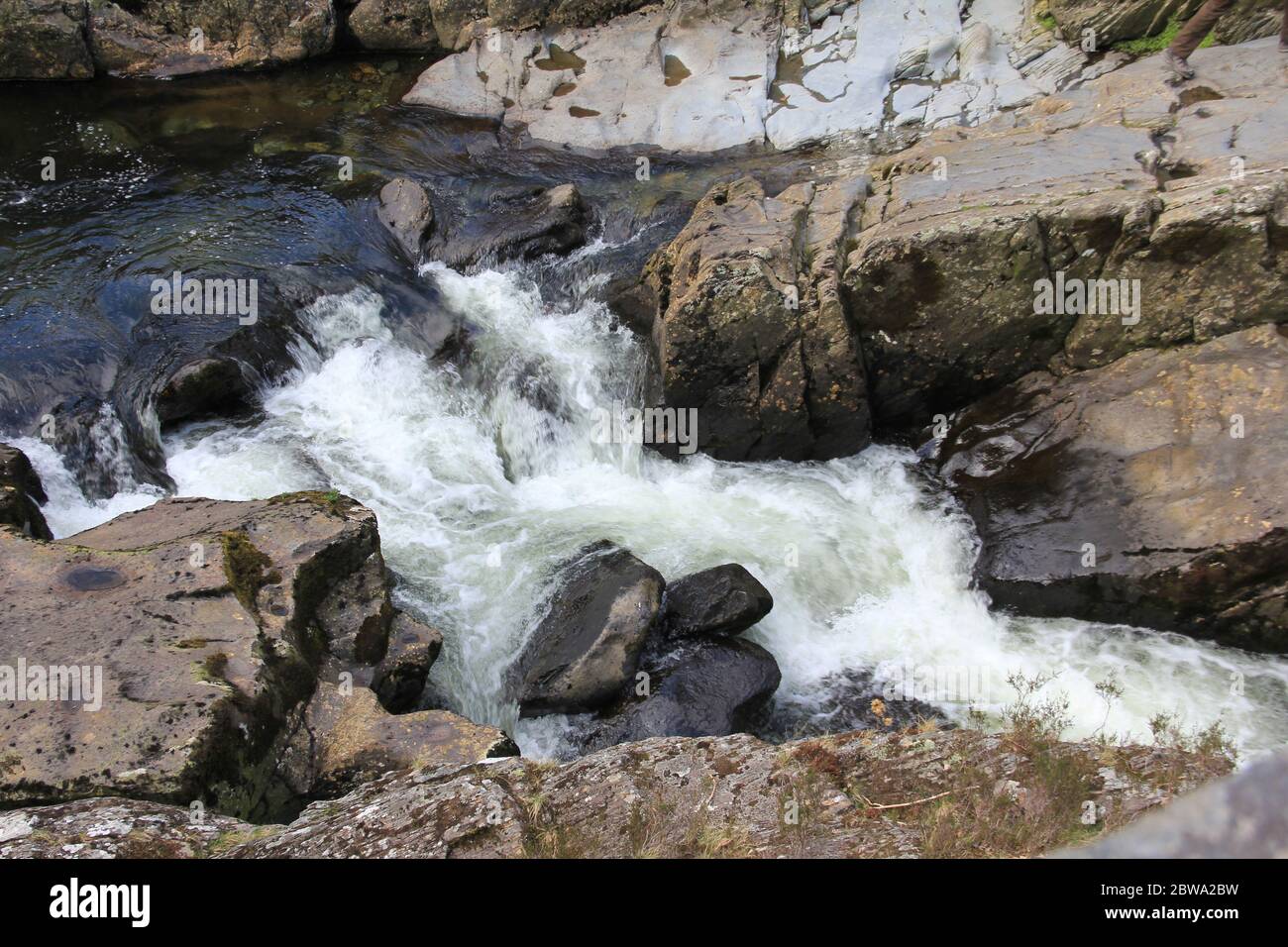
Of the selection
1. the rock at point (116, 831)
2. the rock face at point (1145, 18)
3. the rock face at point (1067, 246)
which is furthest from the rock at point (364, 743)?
the rock face at point (1145, 18)

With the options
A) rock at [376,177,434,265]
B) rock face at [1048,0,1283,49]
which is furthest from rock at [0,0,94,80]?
rock face at [1048,0,1283,49]

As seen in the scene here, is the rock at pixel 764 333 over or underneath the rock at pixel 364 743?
over

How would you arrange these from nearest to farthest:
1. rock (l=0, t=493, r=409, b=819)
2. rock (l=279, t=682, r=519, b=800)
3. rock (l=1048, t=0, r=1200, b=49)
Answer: rock (l=0, t=493, r=409, b=819) → rock (l=279, t=682, r=519, b=800) → rock (l=1048, t=0, r=1200, b=49)

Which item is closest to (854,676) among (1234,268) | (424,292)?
(1234,268)

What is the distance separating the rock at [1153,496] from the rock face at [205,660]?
16.9ft

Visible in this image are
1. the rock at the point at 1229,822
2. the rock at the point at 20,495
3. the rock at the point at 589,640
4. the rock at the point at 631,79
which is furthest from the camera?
the rock at the point at 631,79

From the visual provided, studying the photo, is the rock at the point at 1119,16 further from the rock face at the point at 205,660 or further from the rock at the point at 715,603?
the rock face at the point at 205,660

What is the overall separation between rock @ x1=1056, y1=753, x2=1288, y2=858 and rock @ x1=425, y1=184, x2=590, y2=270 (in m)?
11.2

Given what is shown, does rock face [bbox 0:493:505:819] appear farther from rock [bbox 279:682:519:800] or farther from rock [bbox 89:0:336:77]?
rock [bbox 89:0:336:77]

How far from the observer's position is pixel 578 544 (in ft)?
29.5

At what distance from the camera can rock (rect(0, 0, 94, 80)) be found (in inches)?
587

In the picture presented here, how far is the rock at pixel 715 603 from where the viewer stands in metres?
→ 8.02

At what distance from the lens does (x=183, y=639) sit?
6.26m

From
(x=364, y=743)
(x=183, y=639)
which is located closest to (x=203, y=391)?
(x=183, y=639)
